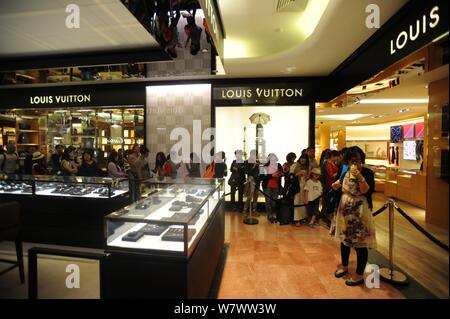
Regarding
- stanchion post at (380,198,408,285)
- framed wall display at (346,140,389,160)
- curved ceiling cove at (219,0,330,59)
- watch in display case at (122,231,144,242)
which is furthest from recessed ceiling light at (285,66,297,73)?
framed wall display at (346,140,389,160)

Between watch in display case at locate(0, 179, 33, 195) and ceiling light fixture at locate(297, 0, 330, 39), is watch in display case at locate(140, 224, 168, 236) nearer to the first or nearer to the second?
watch in display case at locate(0, 179, 33, 195)

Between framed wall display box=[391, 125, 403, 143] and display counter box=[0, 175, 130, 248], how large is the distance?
1050cm

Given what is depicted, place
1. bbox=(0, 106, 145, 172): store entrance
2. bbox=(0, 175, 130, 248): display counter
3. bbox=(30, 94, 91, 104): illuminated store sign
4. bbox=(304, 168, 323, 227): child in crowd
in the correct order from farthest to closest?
bbox=(0, 106, 145, 172): store entrance, bbox=(30, 94, 91, 104): illuminated store sign, bbox=(304, 168, 323, 227): child in crowd, bbox=(0, 175, 130, 248): display counter

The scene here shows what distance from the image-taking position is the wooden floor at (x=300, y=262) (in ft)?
9.61

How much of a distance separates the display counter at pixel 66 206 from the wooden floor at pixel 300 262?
2.22 metres

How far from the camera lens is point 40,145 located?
8.55 m

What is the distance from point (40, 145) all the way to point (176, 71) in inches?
226

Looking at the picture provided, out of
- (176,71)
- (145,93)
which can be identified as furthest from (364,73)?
(145,93)

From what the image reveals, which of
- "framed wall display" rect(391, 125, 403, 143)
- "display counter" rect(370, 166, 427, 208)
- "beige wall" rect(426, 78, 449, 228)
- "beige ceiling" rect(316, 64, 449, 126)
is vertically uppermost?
"beige ceiling" rect(316, 64, 449, 126)

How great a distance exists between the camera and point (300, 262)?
3.70 meters

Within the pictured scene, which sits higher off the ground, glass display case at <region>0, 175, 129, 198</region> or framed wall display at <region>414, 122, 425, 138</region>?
framed wall display at <region>414, 122, 425, 138</region>

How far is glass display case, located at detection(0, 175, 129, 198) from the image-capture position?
4.21 m

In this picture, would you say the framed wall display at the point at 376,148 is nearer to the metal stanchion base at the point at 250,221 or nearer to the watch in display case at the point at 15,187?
the metal stanchion base at the point at 250,221
